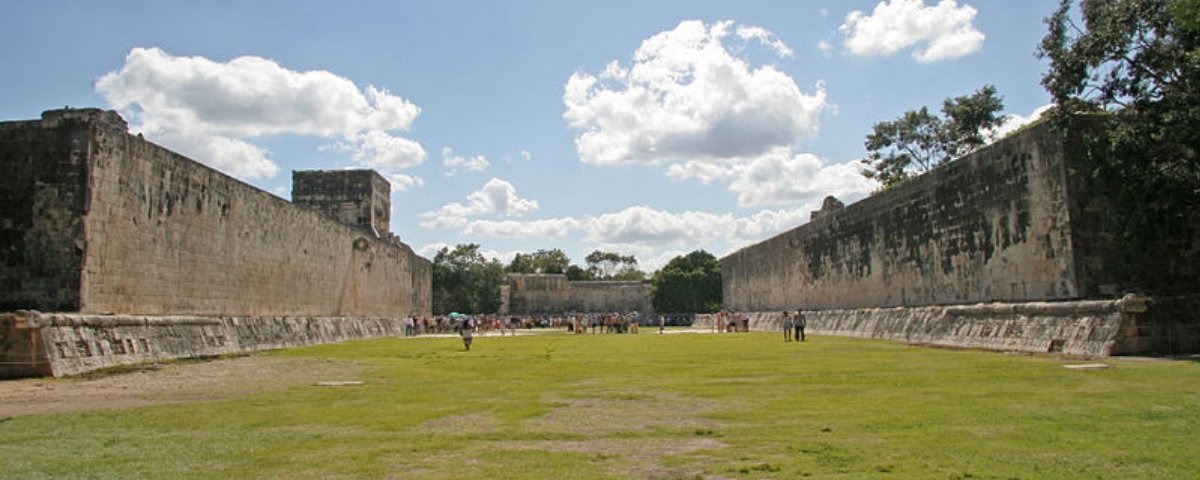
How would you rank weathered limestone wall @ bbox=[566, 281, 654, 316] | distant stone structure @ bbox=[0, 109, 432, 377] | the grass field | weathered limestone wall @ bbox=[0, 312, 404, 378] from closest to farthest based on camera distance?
the grass field → weathered limestone wall @ bbox=[0, 312, 404, 378] → distant stone structure @ bbox=[0, 109, 432, 377] → weathered limestone wall @ bbox=[566, 281, 654, 316]

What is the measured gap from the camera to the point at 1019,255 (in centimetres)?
1620

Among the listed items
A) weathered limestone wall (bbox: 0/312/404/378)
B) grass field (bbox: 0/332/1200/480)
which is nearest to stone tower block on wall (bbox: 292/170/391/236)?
weathered limestone wall (bbox: 0/312/404/378)

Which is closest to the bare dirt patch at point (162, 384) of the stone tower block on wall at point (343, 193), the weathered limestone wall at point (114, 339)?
the weathered limestone wall at point (114, 339)

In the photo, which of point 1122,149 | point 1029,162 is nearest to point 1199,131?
point 1122,149

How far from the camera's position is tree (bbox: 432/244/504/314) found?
7481 centimetres

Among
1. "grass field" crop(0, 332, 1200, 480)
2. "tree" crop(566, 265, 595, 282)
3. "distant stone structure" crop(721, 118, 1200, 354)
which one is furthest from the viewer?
"tree" crop(566, 265, 595, 282)

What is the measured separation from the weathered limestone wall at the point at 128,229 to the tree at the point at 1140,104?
16.1 meters

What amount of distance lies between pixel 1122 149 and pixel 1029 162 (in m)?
2.49

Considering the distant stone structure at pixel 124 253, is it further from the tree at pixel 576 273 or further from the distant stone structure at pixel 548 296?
the tree at pixel 576 273

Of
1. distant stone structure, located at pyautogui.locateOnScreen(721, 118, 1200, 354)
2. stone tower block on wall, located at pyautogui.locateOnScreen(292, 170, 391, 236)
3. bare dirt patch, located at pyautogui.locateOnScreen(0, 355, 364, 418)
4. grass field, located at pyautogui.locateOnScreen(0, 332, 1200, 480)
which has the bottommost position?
grass field, located at pyautogui.locateOnScreen(0, 332, 1200, 480)

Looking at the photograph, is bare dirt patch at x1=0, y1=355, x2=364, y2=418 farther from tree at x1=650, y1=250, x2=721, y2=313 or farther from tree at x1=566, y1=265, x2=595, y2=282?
tree at x1=566, y1=265, x2=595, y2=282

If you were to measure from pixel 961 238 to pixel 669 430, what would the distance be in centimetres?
1447

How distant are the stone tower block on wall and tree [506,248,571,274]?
65.2m

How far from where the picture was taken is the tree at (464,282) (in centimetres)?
7481
